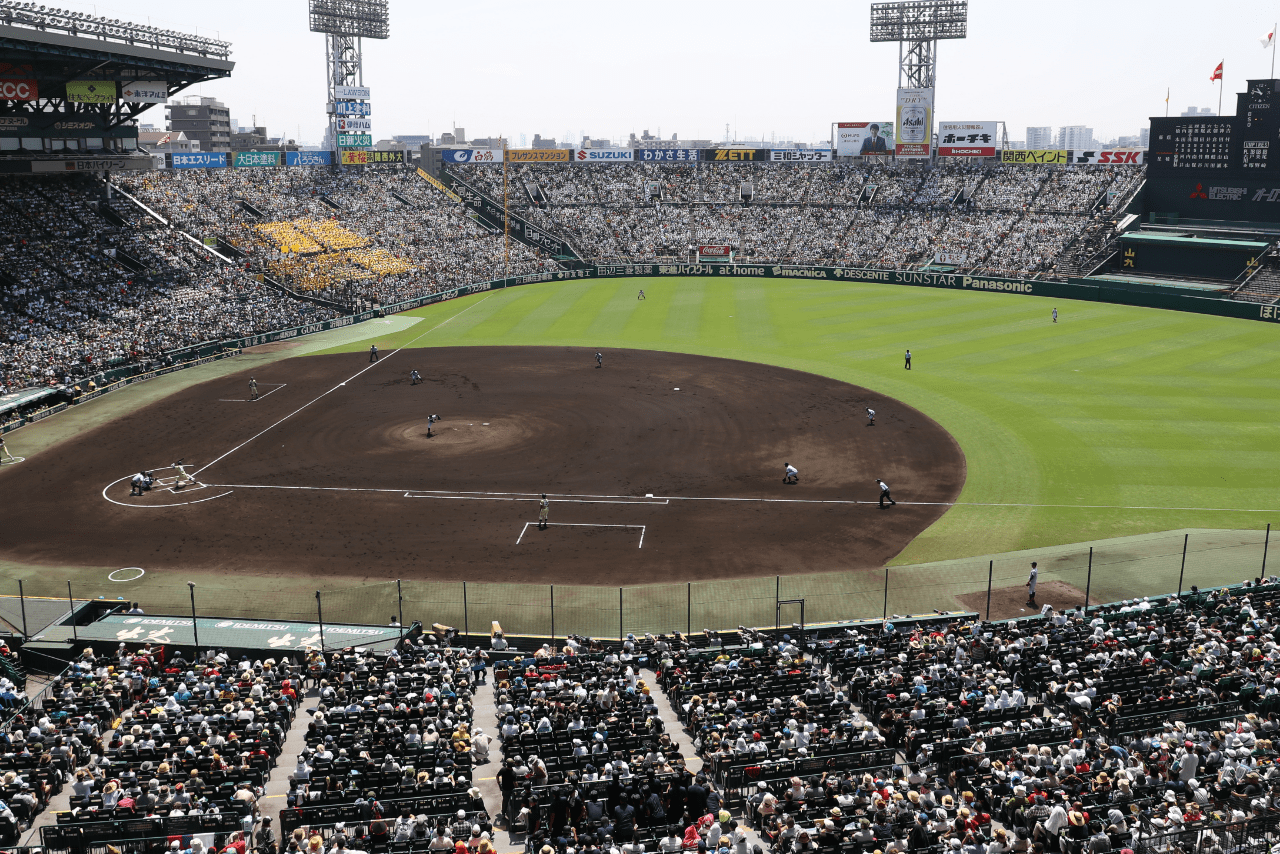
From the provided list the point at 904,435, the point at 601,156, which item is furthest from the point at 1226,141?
the point at 601,156

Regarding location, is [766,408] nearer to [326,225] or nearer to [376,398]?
[376,398]

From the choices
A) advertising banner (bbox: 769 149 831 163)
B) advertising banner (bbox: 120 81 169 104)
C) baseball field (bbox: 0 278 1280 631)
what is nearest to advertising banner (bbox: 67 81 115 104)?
advertising banner (bbox: 120 81 169 104)

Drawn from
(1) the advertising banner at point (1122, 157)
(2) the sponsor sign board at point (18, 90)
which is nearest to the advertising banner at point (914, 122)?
(1) the advertising banner at point (1122, 157)

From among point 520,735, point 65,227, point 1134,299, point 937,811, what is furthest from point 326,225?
point 937,811

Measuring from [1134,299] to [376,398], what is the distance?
214 feet

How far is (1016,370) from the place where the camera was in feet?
196

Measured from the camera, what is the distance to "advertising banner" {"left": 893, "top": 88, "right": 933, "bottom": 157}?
4417 inches

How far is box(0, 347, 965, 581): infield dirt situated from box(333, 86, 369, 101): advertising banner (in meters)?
58.3

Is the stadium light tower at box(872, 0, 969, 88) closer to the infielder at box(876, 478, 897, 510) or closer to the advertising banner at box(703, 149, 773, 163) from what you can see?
the advertising banner at box(703, 149, 773, 163)

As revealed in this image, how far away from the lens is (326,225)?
299 ft

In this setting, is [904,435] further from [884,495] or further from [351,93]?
[351,93]

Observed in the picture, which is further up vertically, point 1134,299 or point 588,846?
point 1134,299

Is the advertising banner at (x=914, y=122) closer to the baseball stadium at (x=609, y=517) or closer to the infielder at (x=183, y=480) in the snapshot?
the baseball stadium at (x=609, y=517)

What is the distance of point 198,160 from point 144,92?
23.0 m
